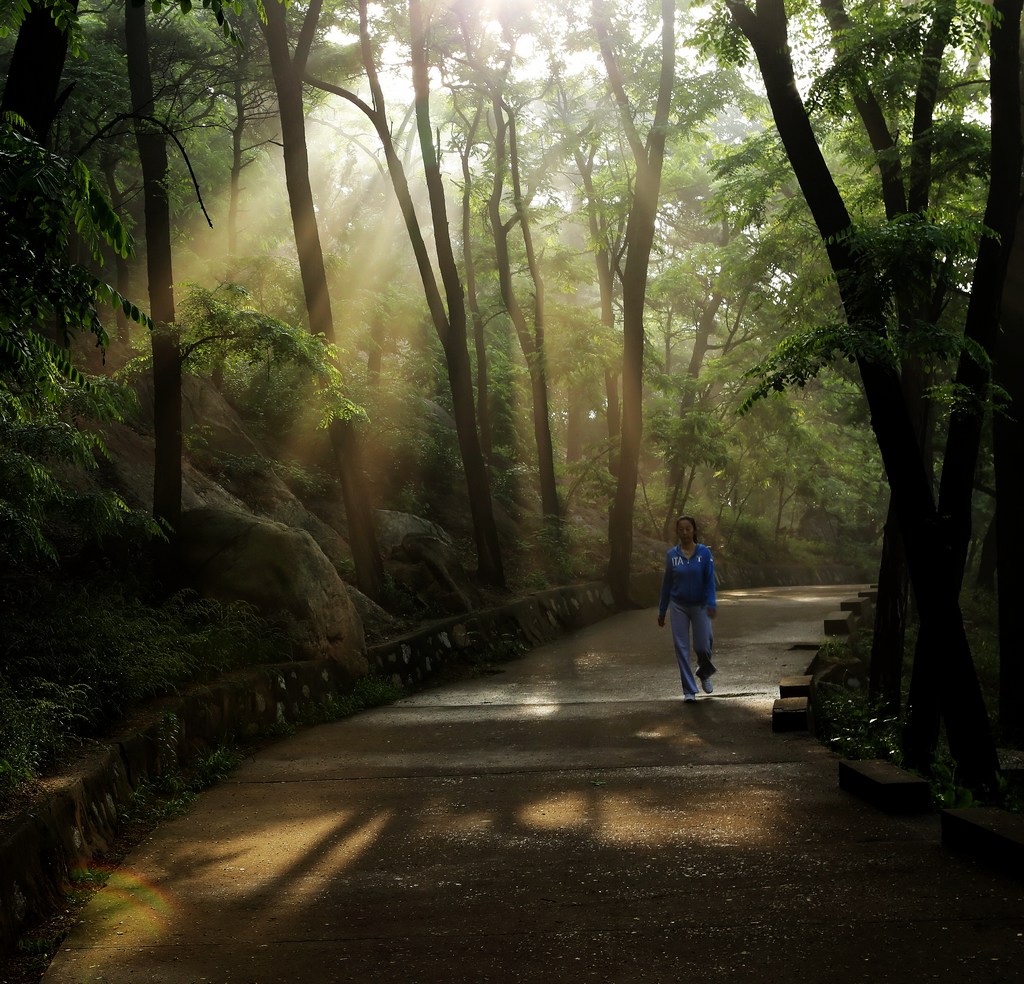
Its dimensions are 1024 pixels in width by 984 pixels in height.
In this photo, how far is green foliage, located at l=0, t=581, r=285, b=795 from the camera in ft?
19.6

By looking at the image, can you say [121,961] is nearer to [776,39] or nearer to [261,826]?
[261,826]

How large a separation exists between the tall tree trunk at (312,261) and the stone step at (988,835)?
11.0 metres

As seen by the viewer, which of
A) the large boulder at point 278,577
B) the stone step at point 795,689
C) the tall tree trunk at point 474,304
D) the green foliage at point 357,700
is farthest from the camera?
the tall tree trunk at point 474,304

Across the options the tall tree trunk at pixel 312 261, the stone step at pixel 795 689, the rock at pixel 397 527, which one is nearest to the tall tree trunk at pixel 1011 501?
the stone step at pixel 795 689

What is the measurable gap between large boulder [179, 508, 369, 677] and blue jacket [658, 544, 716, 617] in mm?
3548

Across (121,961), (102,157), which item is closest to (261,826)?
(121,961)

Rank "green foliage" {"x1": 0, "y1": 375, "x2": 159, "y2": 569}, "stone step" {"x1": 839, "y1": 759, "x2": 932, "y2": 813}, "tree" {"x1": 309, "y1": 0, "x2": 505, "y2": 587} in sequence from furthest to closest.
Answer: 1. "tree" {"x1": 309, "y1": 0, "x2": 505, "y2": 587}
2. "green foliage" {"x1": 0, "y1": 375, "x2": 159, "y2": 569}
3. "stone step" {"x1": 839, "y1": 759, "x2": 932, "y2": 813}

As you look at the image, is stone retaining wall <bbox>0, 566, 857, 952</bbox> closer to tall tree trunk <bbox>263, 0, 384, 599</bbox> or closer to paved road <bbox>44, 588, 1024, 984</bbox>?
paved road <bbox>44, 588, 1024, 984</bbox>

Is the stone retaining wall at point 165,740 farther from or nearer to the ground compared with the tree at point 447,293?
nearer to the ground

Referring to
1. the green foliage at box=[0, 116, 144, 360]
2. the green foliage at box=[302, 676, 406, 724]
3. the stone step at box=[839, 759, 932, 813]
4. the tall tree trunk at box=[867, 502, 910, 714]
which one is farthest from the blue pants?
the green foliage at box=[0, 116, 144, 360]

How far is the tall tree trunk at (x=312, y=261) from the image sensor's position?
1520 cm

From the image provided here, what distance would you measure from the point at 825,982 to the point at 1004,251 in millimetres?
5705

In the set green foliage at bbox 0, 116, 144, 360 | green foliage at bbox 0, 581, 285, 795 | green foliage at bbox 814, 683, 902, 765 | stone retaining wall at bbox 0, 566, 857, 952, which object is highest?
green foliage at bbox 0, 116, 144, 360

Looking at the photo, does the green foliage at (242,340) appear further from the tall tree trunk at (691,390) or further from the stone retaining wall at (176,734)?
the tall tree trunk at (691,390)
